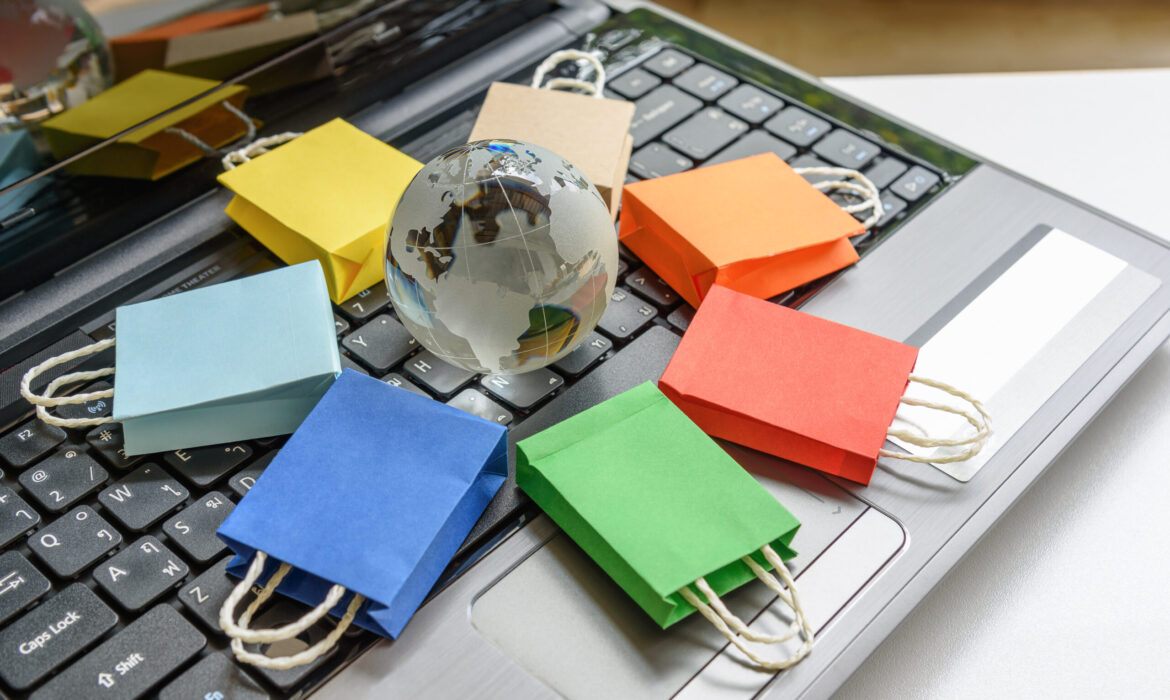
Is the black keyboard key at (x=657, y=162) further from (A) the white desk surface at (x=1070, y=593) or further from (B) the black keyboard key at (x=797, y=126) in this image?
(A) the white desk surface at (x=1070, y=593)

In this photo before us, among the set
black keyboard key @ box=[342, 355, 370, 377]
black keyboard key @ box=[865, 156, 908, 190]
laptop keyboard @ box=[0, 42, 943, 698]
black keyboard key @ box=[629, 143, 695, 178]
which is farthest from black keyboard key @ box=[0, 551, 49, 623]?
black keyboard key @ box=[865, 156, 908, 190]

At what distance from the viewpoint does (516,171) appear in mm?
376

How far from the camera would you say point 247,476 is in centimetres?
40

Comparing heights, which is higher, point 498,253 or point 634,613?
point 498,253

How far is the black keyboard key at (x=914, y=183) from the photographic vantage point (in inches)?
21.8

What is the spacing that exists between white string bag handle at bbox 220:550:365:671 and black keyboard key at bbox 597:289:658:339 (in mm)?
189

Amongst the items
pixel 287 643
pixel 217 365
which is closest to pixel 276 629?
pixel 287 643

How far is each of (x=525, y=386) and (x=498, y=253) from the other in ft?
0.33

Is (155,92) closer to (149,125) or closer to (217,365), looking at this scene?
(149,125)

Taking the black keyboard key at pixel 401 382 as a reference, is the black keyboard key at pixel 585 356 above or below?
above

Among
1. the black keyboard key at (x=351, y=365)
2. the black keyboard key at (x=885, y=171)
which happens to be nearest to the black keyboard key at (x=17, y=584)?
the black keyboard key at (x=351, y=365)

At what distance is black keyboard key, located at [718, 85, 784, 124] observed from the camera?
0.60 m

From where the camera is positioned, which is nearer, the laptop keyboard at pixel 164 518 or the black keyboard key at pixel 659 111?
the laptop keyboard at pixel 164 518

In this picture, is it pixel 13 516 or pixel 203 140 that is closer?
pixel 13 516
